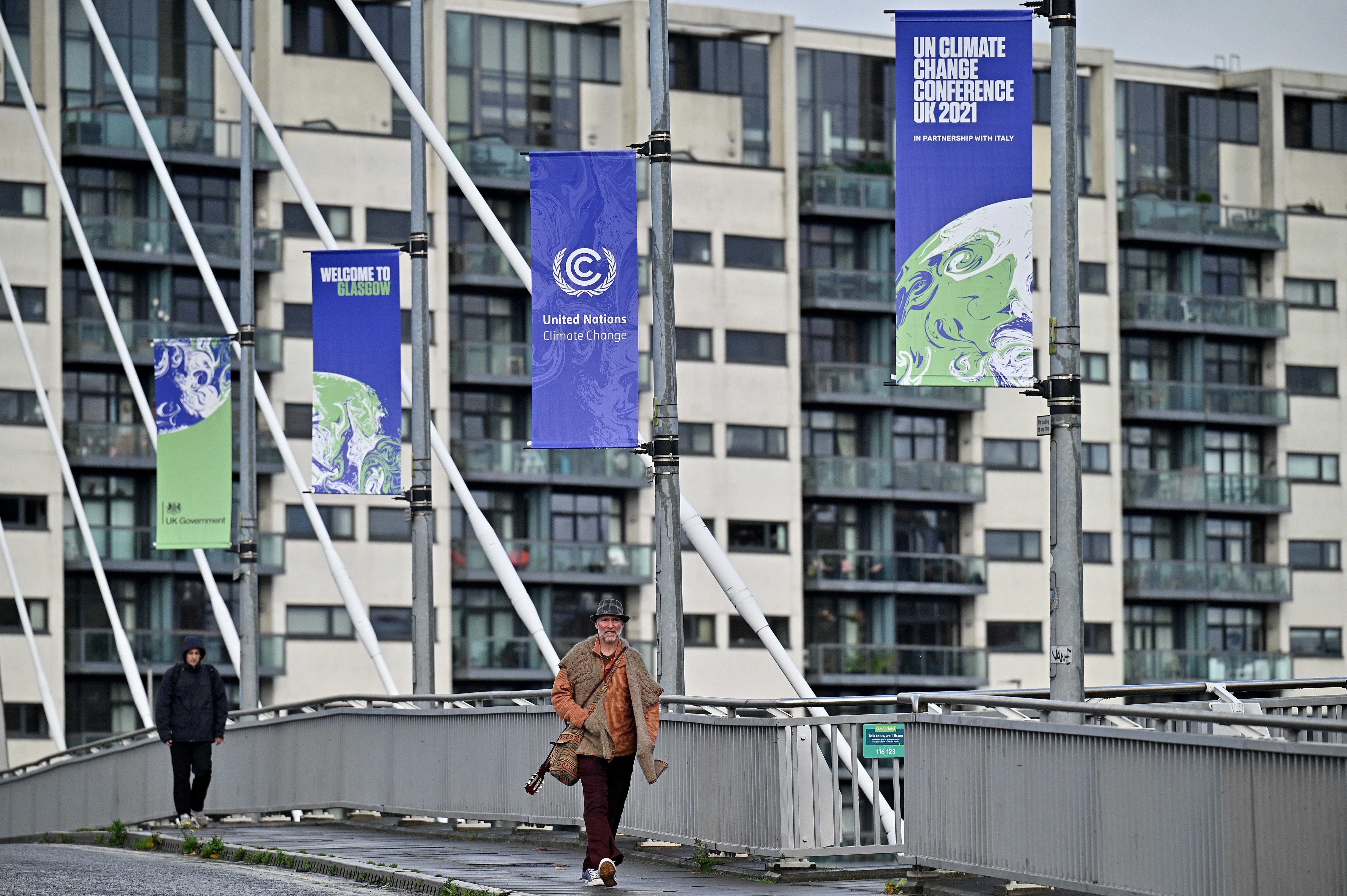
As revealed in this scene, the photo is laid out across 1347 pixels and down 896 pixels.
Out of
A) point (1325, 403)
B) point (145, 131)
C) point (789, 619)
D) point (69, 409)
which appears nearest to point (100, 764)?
point (145, 131)

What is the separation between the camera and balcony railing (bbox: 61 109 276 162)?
220 ft

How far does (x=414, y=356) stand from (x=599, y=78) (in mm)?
49145

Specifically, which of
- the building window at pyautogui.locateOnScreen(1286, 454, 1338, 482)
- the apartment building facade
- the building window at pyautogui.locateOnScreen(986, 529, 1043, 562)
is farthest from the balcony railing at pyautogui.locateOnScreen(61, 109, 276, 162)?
the building window at pyautogui.locateOnScreen(1286, 454, 1338, 482)

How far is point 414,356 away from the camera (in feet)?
87.5

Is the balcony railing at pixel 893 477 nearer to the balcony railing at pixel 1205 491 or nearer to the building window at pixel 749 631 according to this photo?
the building window at pixel 749 631

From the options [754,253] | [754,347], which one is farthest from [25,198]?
[754,347]

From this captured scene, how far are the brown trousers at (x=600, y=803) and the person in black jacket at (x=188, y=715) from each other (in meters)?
7.73

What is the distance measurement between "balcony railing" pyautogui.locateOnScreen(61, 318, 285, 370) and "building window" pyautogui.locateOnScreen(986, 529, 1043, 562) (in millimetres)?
24618

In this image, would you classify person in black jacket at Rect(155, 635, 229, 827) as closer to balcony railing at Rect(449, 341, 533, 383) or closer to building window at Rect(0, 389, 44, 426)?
building window at Rect(0, 389, 44, 426)

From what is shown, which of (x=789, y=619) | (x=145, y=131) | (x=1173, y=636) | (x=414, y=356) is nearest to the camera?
(x=414, y=356)

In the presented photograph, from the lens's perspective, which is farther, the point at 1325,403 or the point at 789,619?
the point at 1325,403

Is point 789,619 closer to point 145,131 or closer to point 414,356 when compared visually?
point 145,131

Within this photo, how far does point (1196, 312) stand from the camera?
81.1m

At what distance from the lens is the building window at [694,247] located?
74.7 m
